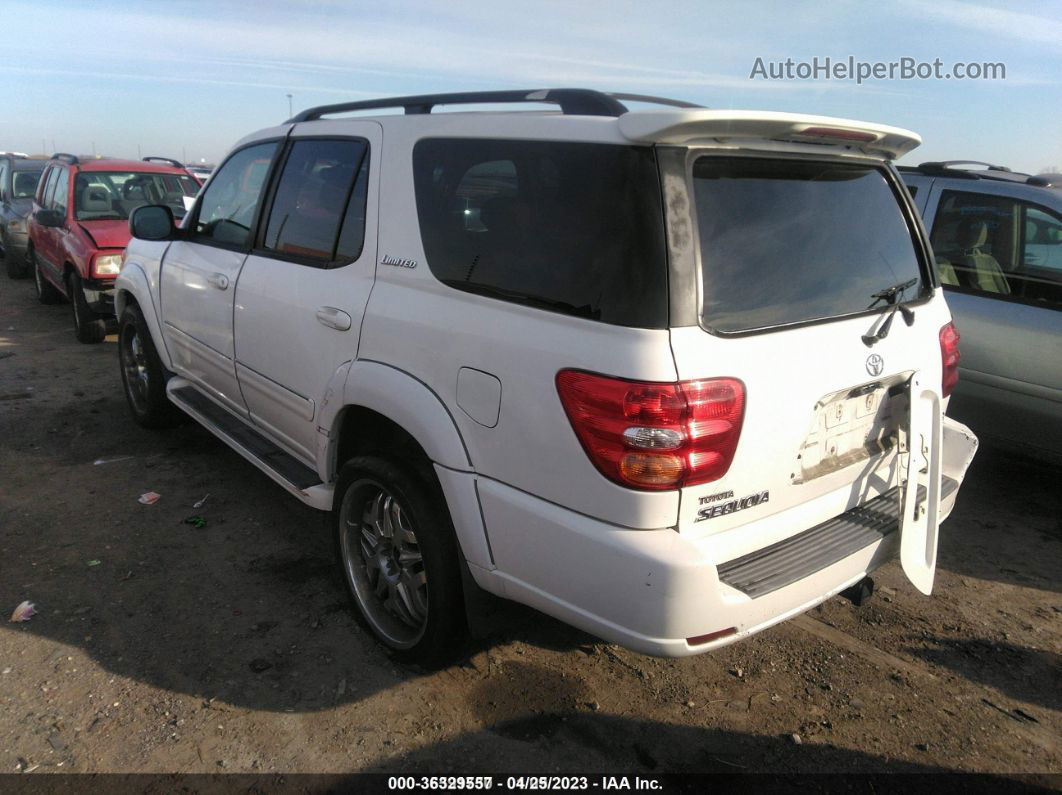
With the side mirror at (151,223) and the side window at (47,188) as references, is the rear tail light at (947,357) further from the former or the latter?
the side window at (47,188)

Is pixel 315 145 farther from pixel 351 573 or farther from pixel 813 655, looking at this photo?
pixel 813 655

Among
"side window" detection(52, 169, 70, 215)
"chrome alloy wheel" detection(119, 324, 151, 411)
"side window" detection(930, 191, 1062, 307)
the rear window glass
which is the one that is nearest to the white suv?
the rear window glass

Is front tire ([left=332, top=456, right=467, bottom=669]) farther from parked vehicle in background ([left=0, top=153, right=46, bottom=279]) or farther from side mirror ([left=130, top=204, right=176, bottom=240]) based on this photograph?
parked vehicle in background ([left=0, top=153, right=46, bottom=279])

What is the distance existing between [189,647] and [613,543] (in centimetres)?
194

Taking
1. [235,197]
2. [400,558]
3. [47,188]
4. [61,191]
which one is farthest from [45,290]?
[400,558]

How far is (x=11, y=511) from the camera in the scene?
419 cm

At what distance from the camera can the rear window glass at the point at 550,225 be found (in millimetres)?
2088

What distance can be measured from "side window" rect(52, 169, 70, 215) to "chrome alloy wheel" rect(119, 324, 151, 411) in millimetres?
3890

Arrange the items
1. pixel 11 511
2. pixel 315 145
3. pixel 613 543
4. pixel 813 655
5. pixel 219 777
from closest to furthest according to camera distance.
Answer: pixel 613 543
pixel 219 777
pixel 813 655
pixel 315 145
pixel 11 511

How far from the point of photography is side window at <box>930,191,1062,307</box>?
4.38m

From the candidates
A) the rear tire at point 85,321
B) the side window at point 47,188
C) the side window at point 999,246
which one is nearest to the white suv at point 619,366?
the side window at point 999,246

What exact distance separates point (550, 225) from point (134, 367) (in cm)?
435

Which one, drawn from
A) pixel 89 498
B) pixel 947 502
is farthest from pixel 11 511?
pixel 947 502

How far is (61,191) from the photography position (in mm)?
8680
